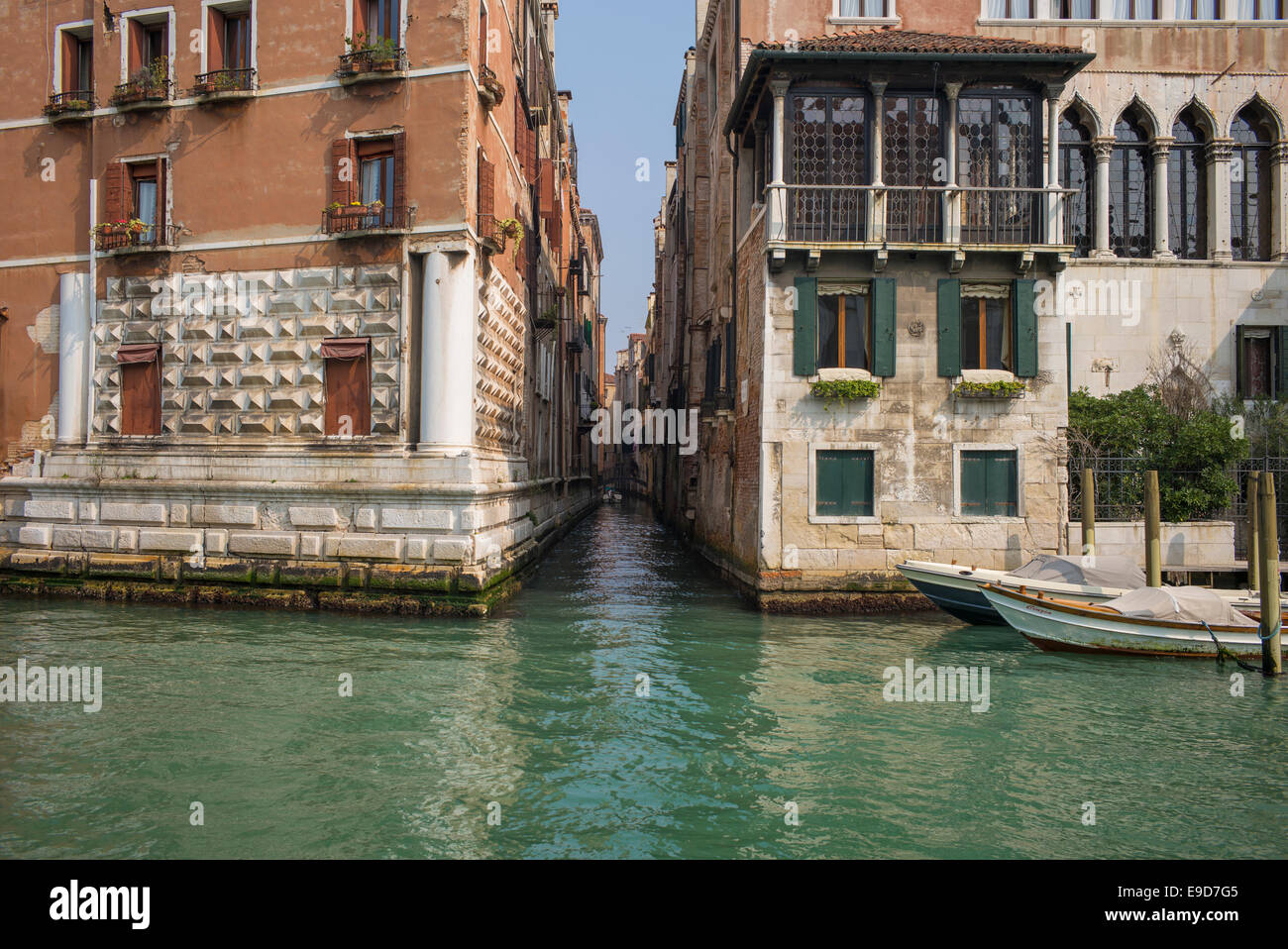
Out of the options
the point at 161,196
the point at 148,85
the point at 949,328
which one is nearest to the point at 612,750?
the point at 949,328

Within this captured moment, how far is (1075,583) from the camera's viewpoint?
12.9m

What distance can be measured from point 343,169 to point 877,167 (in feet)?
30.1

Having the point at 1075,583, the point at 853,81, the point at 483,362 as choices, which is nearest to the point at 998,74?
the point at 853,81

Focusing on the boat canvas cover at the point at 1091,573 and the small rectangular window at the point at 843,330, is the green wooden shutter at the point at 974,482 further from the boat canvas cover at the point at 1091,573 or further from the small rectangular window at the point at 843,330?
the boat canvas cover at the point at 1091,573

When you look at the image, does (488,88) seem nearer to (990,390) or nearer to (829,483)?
(829,483)

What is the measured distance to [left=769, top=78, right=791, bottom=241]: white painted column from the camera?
15.4 meters

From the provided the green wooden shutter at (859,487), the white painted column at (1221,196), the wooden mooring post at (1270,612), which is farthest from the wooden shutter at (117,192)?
the white painted column at (1221,196)

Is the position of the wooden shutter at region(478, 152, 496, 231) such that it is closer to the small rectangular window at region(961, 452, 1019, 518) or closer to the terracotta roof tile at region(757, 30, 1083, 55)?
the terracotta roof tile at region(757, 30, 1083, 55)

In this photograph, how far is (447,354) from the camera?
14.9 meters

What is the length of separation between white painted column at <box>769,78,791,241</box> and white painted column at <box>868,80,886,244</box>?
4.94ft

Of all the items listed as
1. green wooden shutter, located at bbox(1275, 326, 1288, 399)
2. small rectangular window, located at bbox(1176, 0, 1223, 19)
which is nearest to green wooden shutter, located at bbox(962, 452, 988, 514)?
green wooden shutter, located at bbox(1275, 326, 1288, 399)

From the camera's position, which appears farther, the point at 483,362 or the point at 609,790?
the point at 483,362

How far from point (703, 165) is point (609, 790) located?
24.5 meters
